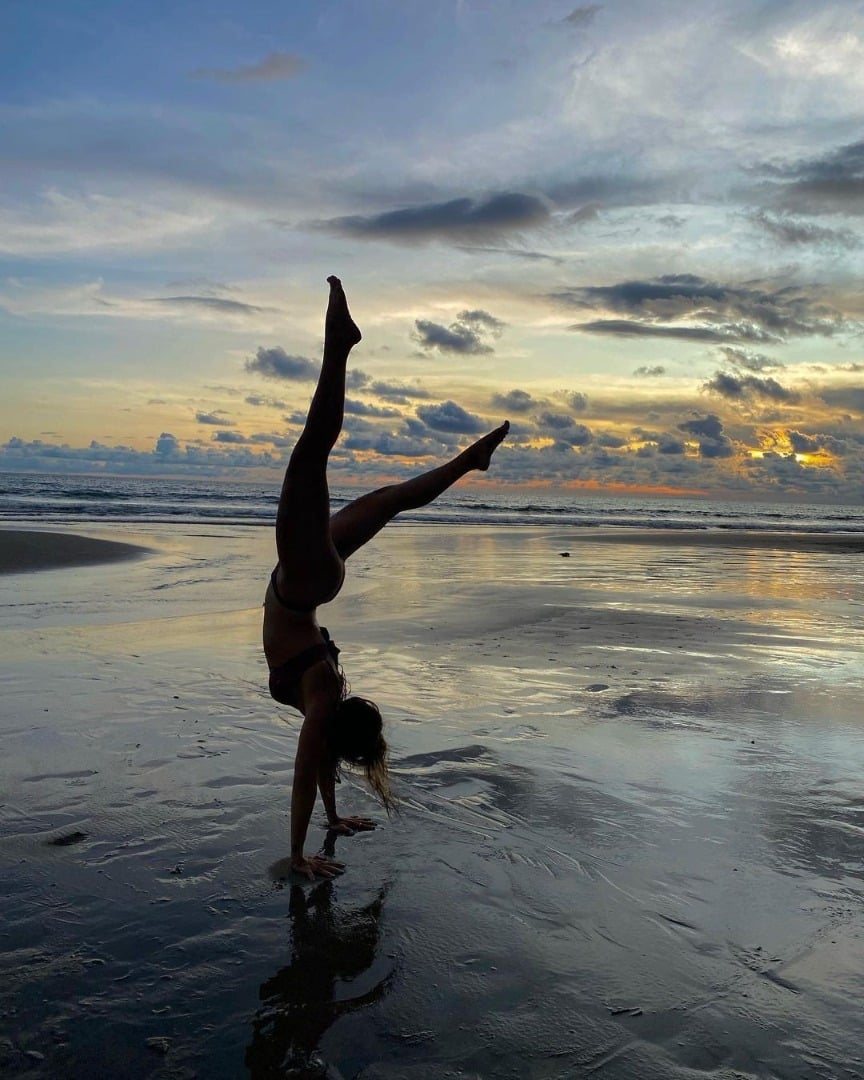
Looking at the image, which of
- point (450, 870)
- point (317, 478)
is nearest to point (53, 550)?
point (317, 478)

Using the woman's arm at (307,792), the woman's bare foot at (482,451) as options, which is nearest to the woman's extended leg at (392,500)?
the woman's bare foot at (482,451)

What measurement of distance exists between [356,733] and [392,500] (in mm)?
1351

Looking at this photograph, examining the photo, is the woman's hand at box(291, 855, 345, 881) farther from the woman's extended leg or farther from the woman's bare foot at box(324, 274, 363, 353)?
the woman's bare foot at box(324, 274, 363, 353)

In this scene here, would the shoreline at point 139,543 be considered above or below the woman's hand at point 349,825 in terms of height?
above

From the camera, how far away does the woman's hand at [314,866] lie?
13.3 ft

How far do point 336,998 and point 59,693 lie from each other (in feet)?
15.7

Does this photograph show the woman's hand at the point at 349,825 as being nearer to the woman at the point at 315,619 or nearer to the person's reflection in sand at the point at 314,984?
the woman at the point at 315,619

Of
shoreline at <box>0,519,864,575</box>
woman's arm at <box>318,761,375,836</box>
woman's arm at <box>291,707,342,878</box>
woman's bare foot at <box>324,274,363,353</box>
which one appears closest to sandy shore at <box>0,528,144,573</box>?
shoreline at <box>0,519,864,575</box>

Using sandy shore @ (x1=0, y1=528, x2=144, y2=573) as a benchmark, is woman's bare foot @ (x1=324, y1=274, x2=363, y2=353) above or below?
above

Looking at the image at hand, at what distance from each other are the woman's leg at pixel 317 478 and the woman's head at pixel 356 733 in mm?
633

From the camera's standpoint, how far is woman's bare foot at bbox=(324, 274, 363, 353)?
428cm

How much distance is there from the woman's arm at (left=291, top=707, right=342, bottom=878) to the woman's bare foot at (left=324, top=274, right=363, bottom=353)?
70.9 inches

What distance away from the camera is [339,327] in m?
4.31

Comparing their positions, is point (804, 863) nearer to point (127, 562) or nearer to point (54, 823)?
point (54, 823)
